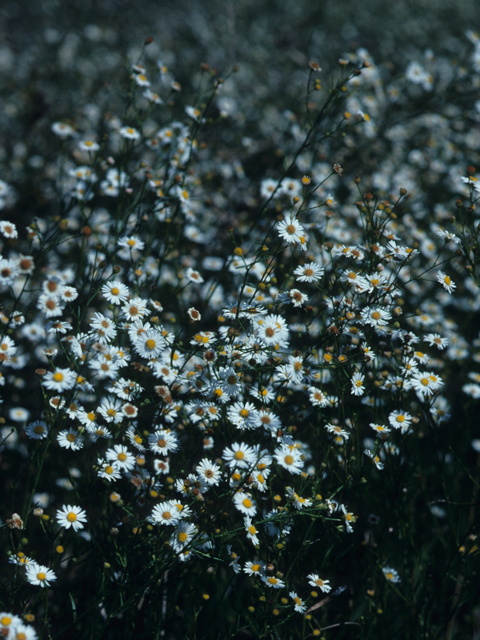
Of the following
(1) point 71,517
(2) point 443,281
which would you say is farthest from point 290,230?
(1) point 71,517

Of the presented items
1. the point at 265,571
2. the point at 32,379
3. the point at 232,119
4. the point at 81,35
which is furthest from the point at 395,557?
the point at 81,35

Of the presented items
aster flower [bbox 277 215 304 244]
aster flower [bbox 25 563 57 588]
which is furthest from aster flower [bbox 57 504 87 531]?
aster flower [bbox 277 215 304 244]

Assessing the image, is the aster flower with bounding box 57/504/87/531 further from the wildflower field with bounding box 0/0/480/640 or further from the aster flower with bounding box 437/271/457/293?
the aster flower with bounding box 437/271/457/293

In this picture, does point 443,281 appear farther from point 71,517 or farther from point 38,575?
point 38,575

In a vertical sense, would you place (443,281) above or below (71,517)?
above

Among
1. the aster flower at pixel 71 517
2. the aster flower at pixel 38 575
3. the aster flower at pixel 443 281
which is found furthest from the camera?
the aster flower at pixel 443 281

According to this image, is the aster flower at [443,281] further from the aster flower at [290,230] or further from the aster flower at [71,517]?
the aster flower at [71,517]

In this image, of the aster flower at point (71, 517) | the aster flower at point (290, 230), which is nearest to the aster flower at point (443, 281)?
the aster flower at point (290, 230)

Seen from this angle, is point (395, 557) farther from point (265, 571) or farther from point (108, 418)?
point (108, 418)
